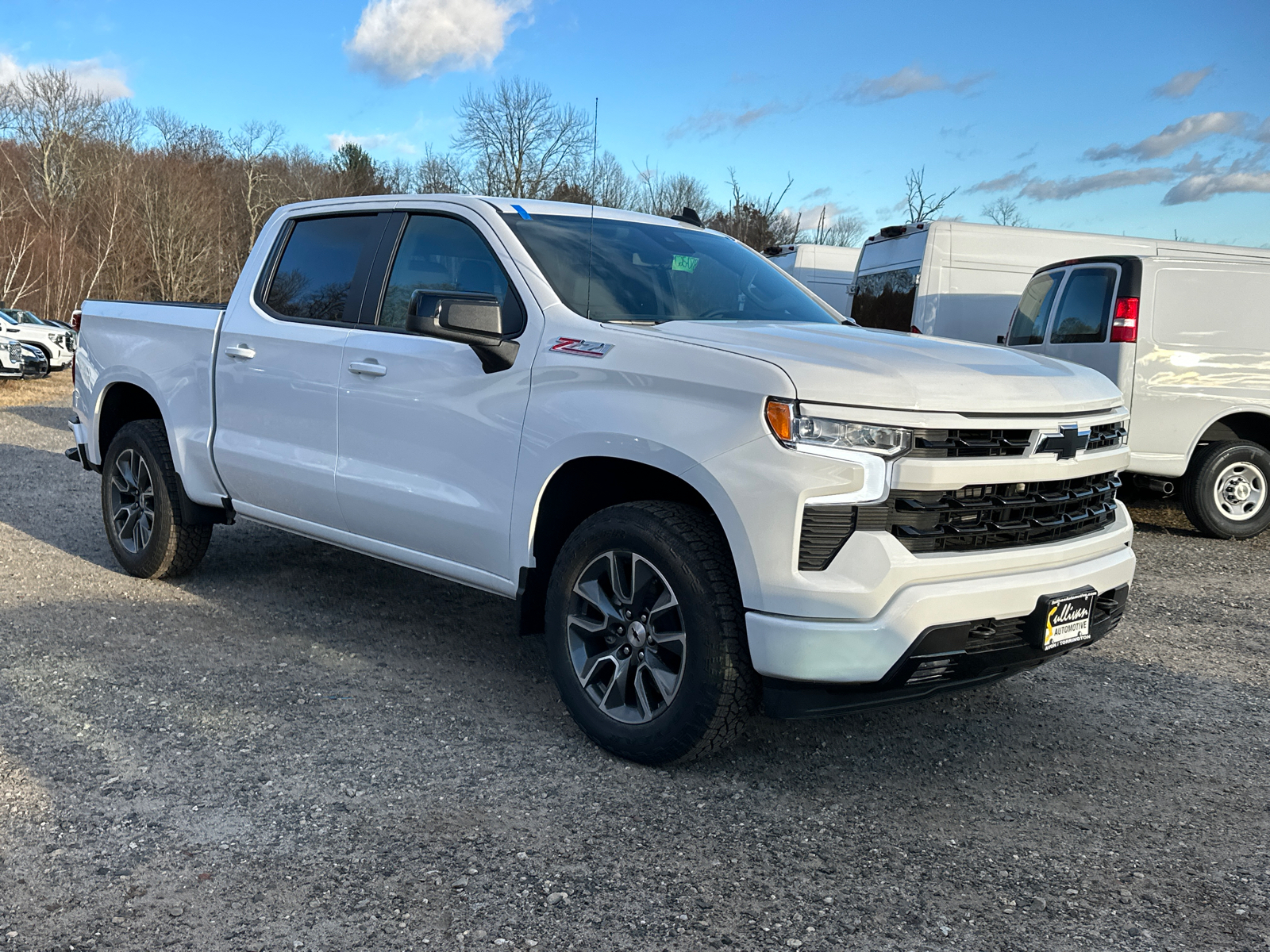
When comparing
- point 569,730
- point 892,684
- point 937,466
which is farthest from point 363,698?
point 937,466

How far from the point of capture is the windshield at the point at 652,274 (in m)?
4.09

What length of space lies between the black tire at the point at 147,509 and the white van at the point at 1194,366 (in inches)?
260

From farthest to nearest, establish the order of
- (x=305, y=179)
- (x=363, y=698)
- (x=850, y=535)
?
(x=305, y=179)
(x=363, y=698)
(x=850, y=535)

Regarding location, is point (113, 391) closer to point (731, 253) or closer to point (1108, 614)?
point (731, 253)

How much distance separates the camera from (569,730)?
3.98m

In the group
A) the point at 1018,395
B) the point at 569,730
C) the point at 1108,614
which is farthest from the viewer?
the point at 569,730

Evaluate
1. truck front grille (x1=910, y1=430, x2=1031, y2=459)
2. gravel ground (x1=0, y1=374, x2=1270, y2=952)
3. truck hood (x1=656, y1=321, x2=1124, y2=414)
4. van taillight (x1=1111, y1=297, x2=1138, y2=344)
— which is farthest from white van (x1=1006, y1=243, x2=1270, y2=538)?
truck front grille (x1=910, y1=430, x2=1031, y2=459)

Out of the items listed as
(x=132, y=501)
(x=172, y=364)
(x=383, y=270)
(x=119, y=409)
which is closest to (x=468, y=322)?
(x=383, y=270)

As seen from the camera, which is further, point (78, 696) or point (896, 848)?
point (78, 696)

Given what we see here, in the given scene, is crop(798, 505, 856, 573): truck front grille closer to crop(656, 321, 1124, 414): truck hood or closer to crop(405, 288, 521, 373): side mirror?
crop(656, 321, 1124, 414): truck hood

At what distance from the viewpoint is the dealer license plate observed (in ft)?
11.0

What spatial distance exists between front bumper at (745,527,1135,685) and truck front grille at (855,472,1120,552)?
0.10 metres

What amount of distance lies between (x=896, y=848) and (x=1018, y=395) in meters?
1.44

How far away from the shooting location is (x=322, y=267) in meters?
4.95
